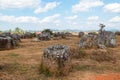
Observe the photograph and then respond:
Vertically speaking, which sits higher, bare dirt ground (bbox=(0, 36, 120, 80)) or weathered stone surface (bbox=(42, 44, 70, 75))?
weathered stone surface (bbox=(42, 44, 70, 75))

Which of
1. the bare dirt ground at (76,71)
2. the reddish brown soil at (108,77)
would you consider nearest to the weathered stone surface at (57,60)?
the bare dirt ground at (76,71)

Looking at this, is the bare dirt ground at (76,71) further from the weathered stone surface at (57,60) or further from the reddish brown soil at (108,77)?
the weathered stone surface at (57,60)

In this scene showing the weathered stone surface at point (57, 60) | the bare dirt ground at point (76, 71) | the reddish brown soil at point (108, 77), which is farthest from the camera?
the weathered stone surface at point (57, 60)

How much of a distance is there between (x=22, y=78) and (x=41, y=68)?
1456 millimetres

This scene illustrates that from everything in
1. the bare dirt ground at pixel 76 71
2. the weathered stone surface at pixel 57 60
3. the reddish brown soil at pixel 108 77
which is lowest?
the reddish brown soil at pixel 108 77

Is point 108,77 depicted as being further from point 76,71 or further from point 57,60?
point 57,60

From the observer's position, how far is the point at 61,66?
42.8 feet

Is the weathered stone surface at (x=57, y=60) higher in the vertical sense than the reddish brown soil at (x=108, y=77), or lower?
higher

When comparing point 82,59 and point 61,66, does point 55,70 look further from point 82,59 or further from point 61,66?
point 82,59

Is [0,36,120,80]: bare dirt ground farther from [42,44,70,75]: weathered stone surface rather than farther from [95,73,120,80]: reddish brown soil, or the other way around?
[42,44,70,75]: weathered stone surface

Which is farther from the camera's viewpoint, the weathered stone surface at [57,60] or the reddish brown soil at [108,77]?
the weathered stone surface at [57,60]

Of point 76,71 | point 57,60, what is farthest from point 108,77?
point 57,60

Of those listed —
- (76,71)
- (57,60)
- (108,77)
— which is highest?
(57,60)

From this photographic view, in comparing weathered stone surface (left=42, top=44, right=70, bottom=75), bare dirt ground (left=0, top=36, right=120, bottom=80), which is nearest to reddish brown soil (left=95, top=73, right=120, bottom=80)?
bare dirt ground (left=0, top=36, right=120, bottom=80)
